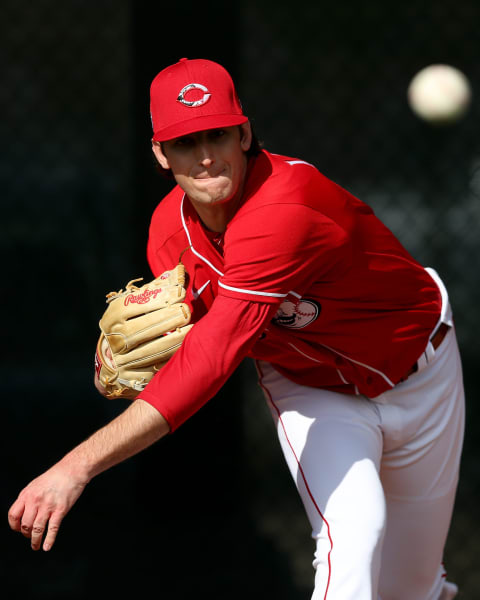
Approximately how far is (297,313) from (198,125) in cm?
41

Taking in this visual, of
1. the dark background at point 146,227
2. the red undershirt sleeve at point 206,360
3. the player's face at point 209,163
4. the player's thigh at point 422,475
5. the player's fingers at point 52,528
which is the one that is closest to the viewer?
the player's fingers at point 52,528

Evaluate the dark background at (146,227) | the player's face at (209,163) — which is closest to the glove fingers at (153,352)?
the player's face at (209,163)

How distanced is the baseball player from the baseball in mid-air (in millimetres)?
1103

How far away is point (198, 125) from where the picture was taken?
1.61m

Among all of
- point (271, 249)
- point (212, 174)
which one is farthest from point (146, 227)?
point (271, 249)

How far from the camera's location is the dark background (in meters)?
2.89

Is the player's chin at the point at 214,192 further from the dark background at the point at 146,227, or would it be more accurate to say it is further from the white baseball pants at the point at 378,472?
the dark background at the point at 146,227

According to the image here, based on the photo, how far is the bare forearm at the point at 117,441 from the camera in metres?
1.50

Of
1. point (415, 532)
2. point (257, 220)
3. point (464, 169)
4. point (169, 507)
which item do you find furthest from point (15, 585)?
point (464, 169)

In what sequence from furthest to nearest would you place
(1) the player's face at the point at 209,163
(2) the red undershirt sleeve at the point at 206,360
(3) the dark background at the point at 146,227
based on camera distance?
(3) the dark background at the point at 146,227 → (1) the player's face at the point at 209,163 → (2) the red undershirt sleeve at the point at 206,360

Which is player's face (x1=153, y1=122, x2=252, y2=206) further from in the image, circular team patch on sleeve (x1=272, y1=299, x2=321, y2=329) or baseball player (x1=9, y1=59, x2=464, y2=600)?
circular team patch on sleeve (x1=272, y1=299, x2=321, y2=329)

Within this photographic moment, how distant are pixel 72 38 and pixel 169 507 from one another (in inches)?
62.0

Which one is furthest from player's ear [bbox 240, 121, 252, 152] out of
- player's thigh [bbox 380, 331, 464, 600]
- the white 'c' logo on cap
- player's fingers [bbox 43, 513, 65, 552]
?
player's fingers [bbox 43, 513, 65, 552]

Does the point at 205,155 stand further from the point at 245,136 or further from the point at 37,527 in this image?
the point at 37,527
